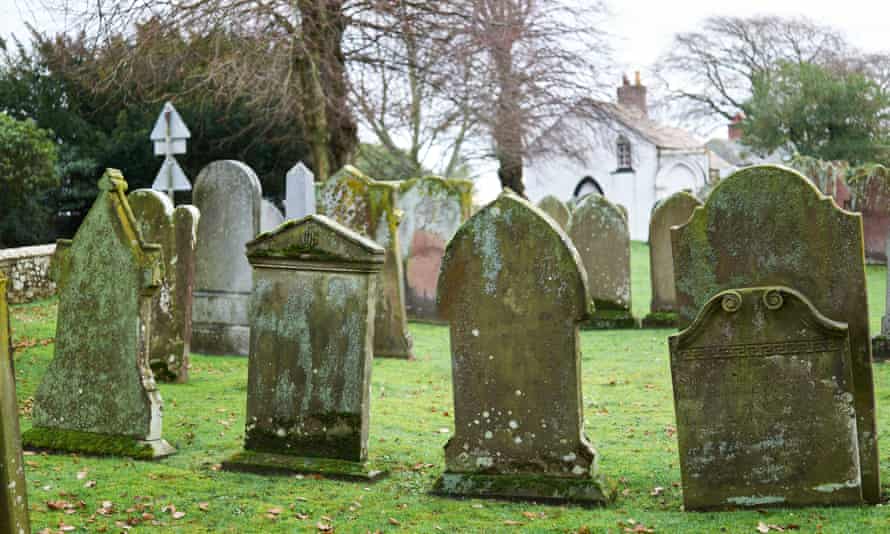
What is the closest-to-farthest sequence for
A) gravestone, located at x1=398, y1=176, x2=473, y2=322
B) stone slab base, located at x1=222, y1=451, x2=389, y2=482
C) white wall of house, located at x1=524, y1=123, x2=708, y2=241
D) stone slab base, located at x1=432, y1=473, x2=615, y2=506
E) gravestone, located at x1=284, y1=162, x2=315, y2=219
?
stone slab base, located at x1=432, y1=473, x2=615, y2=506 → stone slab base, located at x1=222, y1=451, x2=389, y2=482 → gravestone, located at x1=284, y1=162, x2=315, y2=219 → gravestone, located at x1=398, y1=176, x2=473, y2=322 → white wall of house, located at x1=524, y1=123, x2=708, y2=241

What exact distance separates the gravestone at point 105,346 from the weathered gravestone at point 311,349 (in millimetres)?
833

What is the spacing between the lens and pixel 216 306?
13.5 meters

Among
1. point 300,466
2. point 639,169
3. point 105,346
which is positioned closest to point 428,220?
point 105,346

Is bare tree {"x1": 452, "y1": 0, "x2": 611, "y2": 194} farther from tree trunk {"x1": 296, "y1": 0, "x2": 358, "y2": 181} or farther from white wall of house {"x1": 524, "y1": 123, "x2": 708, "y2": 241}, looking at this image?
white wall of house {"x1": 524, "y1": 123, "x2": 708, "y2": 241}

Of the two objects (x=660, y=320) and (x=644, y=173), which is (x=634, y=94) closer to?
(x=644, y=173)

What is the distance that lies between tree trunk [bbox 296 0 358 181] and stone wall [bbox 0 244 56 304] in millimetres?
5383

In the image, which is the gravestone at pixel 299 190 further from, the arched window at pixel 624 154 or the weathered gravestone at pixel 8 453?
the arched window at pixel 624 154

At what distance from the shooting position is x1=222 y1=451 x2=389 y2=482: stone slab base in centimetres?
736

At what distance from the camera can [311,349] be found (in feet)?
24.7

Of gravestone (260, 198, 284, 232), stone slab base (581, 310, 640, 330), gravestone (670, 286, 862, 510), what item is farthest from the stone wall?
gravestone (670, 286, 862, 510)

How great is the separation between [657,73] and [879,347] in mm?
43406

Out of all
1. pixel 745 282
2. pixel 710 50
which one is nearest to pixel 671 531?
pixel 745 282

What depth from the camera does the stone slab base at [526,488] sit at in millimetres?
6645

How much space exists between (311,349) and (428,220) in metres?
10.3
